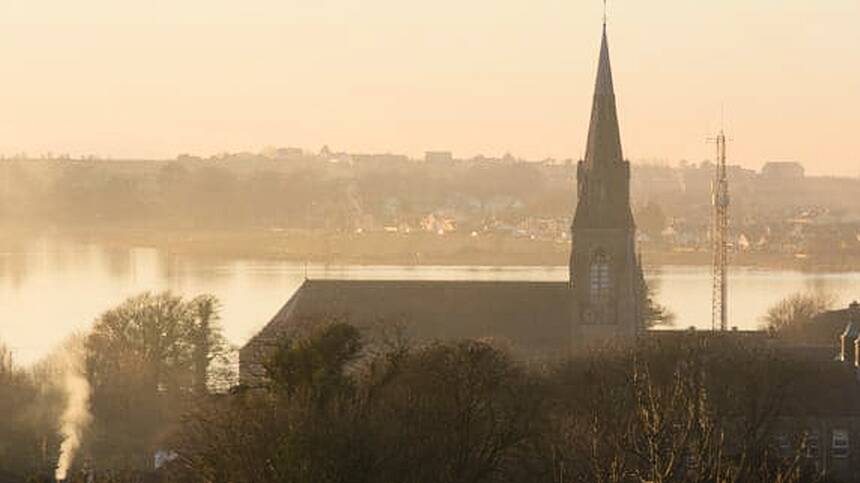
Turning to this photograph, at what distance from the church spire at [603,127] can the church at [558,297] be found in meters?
0.03

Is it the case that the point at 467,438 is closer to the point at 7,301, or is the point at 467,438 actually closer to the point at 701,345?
the point at 701,345

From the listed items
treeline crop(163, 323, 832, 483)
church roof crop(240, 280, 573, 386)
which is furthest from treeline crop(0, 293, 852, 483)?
church roof crop(240, 280, 573, 386)

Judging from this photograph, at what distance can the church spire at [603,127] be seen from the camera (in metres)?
58.3

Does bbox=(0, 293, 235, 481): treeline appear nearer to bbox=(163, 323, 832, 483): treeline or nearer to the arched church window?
bbox=(163, 323, 832, 483): treeline

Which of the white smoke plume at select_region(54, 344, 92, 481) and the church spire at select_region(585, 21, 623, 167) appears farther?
the church spire at select_region(585, 21, 623, 167)

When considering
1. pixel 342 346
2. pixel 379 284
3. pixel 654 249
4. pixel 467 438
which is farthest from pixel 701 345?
pixel 654 249

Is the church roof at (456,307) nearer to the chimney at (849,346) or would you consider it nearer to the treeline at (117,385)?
the treeline at (117,385)

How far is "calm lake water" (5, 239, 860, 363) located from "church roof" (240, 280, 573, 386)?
35.9ft

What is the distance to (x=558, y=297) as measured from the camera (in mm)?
62125

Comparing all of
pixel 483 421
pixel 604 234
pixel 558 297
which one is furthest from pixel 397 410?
pixel 558 297

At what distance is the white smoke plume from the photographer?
49938 millimetres

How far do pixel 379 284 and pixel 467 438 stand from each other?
31.2 m

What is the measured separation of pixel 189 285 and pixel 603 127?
4339 centimetres

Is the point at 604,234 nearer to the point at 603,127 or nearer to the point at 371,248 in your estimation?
the point at 603,127
